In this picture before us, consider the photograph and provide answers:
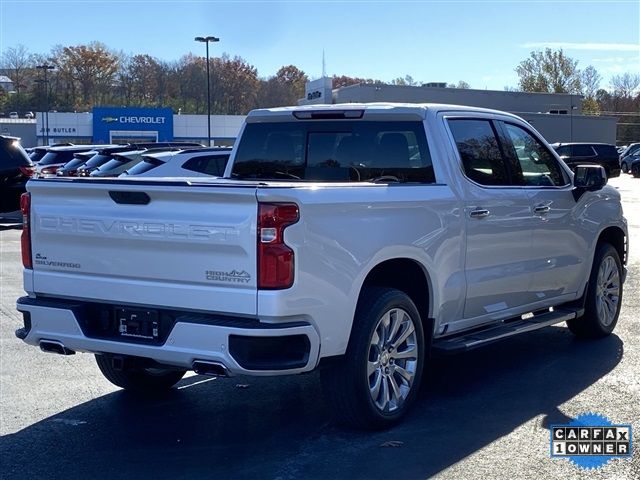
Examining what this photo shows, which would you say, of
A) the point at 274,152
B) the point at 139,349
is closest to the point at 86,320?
the point at 139,349

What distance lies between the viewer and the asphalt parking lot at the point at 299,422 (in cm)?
505

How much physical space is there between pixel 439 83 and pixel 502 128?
55062 millimetres

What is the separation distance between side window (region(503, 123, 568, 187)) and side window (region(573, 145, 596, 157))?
32.7 m

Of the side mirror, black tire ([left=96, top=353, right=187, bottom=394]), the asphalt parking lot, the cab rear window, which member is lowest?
the asphalt parking lot

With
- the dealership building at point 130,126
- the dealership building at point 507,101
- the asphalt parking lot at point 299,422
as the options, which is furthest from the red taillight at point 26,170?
the dealership building at point 130,126

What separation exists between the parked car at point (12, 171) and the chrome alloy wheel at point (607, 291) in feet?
41.9

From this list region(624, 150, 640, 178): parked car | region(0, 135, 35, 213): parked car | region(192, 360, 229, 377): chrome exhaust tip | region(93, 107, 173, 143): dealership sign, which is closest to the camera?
region(192, 360, 229, 377): chrome exhaust tip

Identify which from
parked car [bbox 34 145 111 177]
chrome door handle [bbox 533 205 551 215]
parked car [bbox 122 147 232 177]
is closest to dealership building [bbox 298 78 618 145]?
parked car [bbox 34 145 111 177]

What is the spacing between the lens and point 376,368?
5.61 meters

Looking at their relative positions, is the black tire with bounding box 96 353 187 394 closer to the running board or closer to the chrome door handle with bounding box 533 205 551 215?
the running board

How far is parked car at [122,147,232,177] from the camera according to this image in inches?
586

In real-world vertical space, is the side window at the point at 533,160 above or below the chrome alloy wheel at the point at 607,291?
above

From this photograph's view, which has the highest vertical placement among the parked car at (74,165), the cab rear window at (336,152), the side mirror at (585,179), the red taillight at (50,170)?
the cab rear window at (336,152)

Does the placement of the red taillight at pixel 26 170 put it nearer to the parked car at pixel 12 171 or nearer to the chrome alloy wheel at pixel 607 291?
the parked car at pixel 12 171
